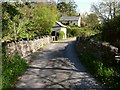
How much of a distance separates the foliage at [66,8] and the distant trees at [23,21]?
1996 inches

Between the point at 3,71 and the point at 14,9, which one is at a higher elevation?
the point at 14,9

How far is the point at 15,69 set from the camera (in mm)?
12961

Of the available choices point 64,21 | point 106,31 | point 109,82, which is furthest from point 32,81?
point 64,21

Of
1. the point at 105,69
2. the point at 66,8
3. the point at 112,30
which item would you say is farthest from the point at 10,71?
the point at 66,8

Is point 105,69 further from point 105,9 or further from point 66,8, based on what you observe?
point 66,8

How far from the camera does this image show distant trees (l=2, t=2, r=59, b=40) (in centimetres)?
1584

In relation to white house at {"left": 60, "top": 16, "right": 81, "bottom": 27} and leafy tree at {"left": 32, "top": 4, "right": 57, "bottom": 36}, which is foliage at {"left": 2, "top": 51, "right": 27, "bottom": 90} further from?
white house at {"left": 60, "top": 16, "right": 81, "bottom": 27}

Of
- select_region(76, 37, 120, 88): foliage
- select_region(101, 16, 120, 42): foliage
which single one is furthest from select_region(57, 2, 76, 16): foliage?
select_region(76, 37, 120, 88): foliage

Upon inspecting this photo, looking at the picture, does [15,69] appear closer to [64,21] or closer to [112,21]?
[112,21]

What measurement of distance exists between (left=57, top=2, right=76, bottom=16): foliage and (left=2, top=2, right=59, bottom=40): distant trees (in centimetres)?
5069

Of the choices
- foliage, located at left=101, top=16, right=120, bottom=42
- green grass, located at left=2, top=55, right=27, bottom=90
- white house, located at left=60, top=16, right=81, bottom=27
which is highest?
foliage, located at left=101, top=16, right=120, bottom=42

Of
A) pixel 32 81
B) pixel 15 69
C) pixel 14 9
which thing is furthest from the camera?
pixel 14 9

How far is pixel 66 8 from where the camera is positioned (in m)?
98.4

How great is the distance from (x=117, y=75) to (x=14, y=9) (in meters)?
7.98
